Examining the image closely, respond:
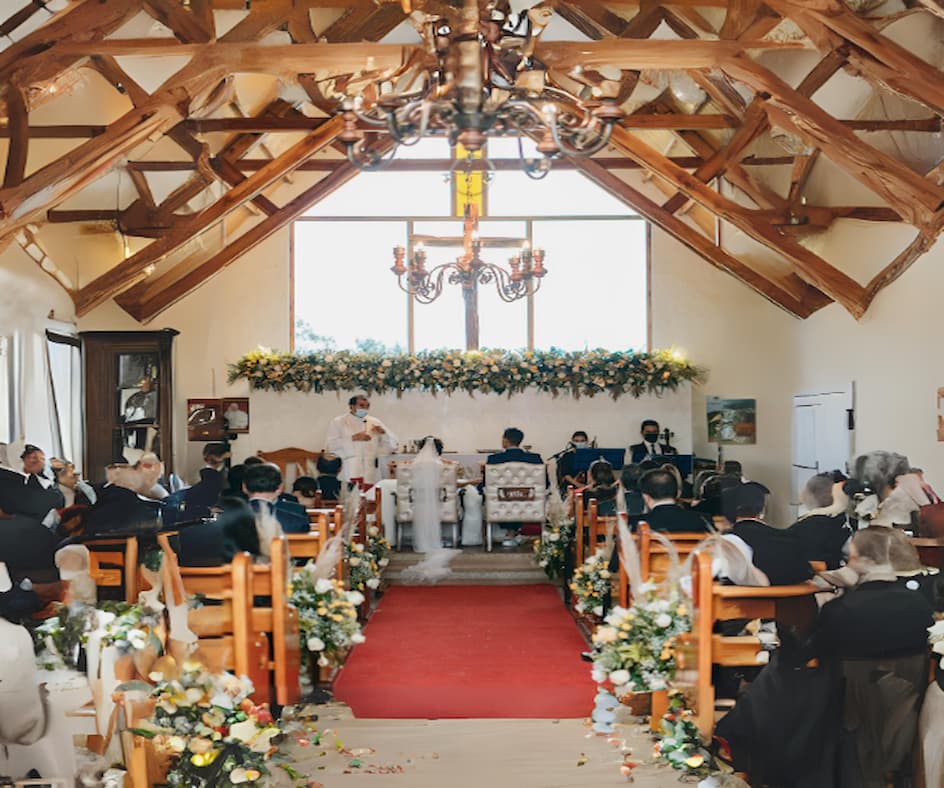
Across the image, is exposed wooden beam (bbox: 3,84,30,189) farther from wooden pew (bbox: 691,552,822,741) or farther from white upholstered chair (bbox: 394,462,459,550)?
wooden pew (bbox: 691,552,822,741)

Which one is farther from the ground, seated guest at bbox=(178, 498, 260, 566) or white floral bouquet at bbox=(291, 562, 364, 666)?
seated guest at bbox=(178, 498, 260, 566)

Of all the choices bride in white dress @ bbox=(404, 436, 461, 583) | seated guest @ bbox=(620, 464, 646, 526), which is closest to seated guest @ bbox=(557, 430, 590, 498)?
bride in white dress @ bbox=(404, 436, 461, 583)

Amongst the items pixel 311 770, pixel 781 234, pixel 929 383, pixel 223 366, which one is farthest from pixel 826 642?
pixel 223 366

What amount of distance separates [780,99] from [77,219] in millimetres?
7752

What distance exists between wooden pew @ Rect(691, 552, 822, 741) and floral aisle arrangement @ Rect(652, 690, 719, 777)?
0.06 m

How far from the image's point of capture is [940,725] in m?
4.08

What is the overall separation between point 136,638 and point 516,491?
744cm

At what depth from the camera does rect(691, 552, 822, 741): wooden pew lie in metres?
4.50

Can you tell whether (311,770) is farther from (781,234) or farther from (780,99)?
(781,234)

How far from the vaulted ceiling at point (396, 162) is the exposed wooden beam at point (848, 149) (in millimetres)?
18

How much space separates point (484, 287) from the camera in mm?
16359

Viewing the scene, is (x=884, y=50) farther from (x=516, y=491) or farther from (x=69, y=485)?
(x=69, y=485)

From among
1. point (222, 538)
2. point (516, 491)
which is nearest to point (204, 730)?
point (222, 538)

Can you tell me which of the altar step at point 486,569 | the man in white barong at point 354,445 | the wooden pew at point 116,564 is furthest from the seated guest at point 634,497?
the man in white barong at point 354,445
